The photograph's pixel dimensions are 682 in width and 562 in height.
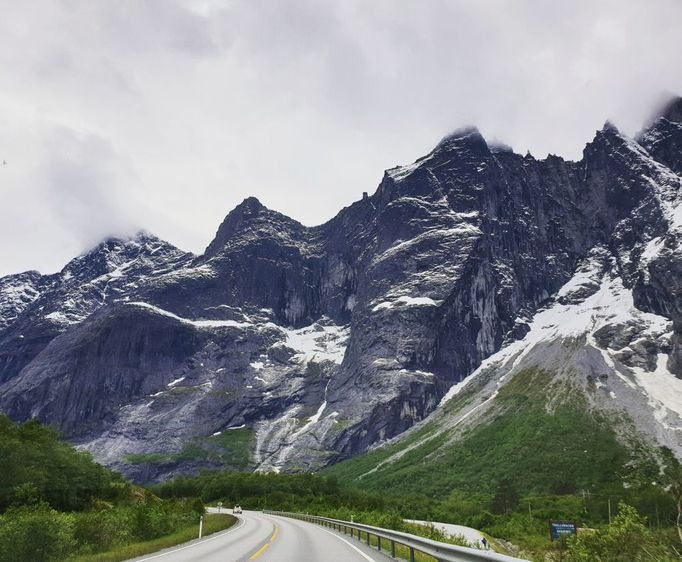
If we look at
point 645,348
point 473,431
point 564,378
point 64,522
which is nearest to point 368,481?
point 473,431

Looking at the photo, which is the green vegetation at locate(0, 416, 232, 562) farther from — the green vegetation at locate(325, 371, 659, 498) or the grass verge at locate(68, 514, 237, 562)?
the green vegetation at locate(325, 371, 659, 498)

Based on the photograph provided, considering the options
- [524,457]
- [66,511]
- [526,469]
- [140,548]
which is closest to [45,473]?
[66,511]

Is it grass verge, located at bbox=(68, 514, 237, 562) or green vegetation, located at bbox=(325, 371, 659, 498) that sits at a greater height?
green vegetation, located at bbox=(325, 371, 659, 498)

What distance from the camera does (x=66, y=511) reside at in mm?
57844

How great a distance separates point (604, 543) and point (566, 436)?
149608 mm

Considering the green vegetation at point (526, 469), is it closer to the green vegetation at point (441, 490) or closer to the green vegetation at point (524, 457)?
the green vegetation at point (524, 457)

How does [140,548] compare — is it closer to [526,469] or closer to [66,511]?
[66,511]

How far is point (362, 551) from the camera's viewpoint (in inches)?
902

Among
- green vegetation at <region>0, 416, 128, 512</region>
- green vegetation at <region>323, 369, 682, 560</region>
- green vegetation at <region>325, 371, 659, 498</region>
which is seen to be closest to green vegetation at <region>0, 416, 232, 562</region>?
green vegetation at <region>0, 416, 128, 512</region>

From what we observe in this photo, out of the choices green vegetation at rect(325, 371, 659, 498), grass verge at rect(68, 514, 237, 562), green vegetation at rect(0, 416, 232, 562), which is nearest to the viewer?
grass verge at rect(68, 514, 237, 562)

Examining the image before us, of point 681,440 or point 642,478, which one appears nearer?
point 642,478

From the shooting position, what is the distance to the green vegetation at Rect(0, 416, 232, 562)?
22547mm

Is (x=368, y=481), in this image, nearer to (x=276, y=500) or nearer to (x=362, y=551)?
(x=276, y=500)

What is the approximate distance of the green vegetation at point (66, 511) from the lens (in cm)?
2255
